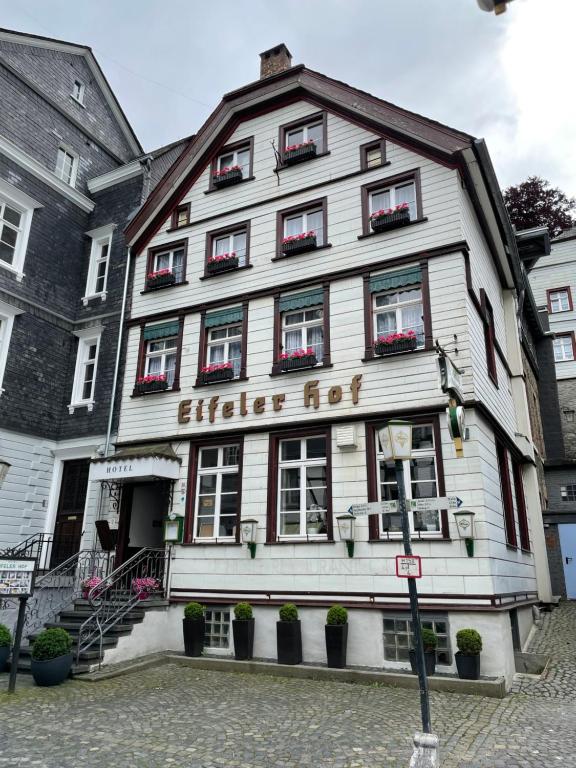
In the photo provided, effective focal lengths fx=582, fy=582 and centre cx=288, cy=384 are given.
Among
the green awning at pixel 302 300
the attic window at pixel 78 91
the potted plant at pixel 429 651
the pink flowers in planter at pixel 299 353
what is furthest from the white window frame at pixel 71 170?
the potted plant at pixel 429 651

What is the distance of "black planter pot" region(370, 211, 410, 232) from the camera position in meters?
12.9

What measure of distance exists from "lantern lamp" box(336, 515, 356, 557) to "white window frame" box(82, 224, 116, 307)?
10.3 meters

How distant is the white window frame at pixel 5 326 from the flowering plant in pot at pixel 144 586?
6.97 meters

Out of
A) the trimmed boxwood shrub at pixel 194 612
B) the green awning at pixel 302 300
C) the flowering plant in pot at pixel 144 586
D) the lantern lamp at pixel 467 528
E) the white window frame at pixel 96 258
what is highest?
the white window frame at pixel 96 258

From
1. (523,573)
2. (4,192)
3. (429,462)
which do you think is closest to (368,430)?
(429,462)

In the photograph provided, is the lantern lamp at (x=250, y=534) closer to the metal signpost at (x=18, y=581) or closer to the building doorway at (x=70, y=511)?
the metal signpost at (x=18, y=581)

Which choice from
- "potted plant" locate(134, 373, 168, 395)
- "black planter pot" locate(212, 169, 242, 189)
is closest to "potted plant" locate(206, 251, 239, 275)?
"black planter pot" locate(212, 169, 242, 189)

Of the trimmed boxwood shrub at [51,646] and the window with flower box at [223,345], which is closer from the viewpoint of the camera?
the trimmed boxwood shrub at [51,646]

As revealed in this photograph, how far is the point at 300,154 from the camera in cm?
1502

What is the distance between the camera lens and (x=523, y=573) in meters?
13.8

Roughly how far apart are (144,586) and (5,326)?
825 centimetres

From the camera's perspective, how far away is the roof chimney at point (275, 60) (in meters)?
17.1

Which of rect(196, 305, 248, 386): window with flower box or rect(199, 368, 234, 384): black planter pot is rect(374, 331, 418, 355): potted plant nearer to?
rect(196, 305, 248, 386): window with flower box

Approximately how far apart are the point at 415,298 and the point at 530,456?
21.8 ft
